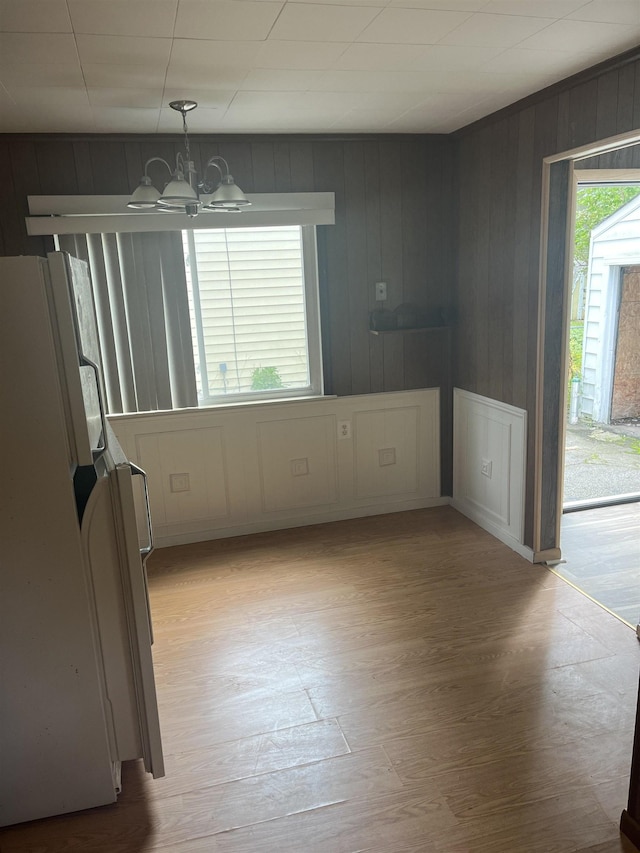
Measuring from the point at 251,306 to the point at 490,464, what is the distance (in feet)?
5.96

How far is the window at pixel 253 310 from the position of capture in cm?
380

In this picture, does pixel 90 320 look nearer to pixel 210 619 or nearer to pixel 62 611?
pixel 62 611

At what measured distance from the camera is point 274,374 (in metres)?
4.06

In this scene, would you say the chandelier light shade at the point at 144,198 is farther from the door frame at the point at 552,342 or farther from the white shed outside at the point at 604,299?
the white shed outside at the point at 604,299

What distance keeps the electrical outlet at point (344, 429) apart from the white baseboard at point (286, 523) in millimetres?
536

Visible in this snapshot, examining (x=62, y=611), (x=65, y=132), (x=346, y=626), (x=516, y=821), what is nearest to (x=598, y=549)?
(x=346, y=626)

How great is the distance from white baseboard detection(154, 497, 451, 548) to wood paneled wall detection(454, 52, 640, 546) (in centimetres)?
93

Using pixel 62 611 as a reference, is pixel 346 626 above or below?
below

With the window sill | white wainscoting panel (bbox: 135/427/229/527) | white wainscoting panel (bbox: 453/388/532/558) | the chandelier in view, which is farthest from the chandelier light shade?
white wainscoting panel (bbox: 453/388/532/558)

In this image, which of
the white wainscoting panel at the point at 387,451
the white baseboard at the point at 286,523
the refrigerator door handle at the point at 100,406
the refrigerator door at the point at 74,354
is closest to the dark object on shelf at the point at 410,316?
the white wainscoting panel at the point at 387,451

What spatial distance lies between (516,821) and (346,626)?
1.21 meters

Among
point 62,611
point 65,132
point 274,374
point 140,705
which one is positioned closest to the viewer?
point 62,611

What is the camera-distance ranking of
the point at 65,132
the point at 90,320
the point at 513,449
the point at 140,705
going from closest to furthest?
the point at 140,705
the point at 90,320
the point at 65,132
the point at 513,449

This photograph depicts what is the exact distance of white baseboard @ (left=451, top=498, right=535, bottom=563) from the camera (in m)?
3.55
